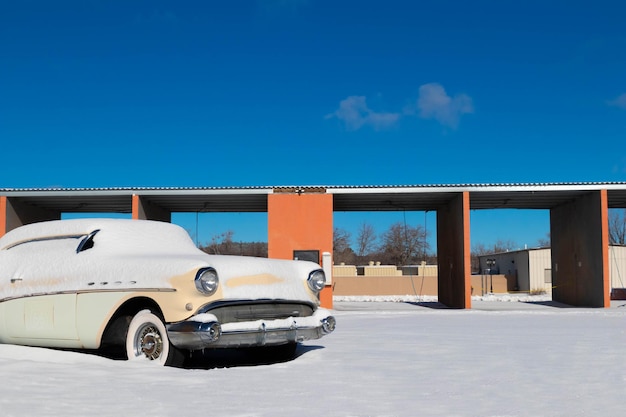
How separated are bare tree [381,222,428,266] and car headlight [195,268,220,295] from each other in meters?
74.2

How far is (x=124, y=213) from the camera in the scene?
87.0 feet

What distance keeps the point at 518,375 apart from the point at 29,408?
3954 millimetres

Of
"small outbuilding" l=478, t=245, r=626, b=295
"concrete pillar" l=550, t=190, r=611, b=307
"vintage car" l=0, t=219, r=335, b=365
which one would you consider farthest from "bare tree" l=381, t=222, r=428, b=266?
"vintage car" l=0, t=219, r=335, b=365

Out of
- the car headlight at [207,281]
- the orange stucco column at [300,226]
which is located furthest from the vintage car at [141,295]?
the orange stucco column at [300,226]

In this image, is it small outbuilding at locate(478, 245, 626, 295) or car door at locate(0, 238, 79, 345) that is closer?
car door at locate(0, 238, 79, 345)

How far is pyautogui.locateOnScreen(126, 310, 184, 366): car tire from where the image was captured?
5656mm

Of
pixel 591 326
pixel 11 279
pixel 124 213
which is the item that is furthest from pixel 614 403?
pixel 124 213

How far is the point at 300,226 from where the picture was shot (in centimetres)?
2080

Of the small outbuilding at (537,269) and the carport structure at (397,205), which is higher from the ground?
the carport structure at (397,205)

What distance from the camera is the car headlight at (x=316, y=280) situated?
667cm

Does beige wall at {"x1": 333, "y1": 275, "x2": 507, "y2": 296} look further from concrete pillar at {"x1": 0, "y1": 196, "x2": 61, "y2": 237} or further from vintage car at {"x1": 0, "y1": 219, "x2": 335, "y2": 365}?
vintage car at {"x1": 0, "y1": 219, "x2": 335, "y2": 365}

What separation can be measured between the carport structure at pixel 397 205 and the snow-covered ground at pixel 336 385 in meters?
13.2

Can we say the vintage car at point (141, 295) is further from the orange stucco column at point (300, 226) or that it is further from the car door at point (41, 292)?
the orange stucco column at point (300, 226)

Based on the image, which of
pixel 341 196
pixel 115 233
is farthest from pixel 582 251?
pixel 115 233
